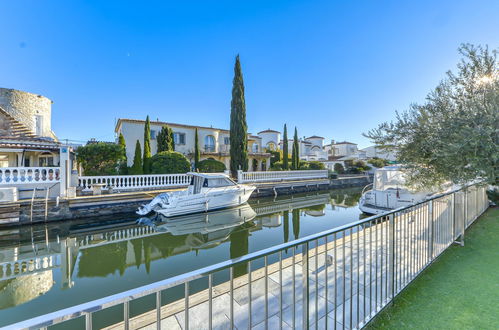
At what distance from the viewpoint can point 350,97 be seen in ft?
47.3

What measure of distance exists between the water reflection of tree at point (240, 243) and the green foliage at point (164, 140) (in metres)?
12.2

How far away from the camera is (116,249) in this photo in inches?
219

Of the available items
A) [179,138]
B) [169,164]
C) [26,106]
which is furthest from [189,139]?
[26,106]

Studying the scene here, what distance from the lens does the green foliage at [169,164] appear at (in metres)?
12.7

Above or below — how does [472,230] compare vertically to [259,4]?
below

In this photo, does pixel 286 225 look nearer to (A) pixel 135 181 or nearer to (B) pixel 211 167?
(A) pixel 135 181

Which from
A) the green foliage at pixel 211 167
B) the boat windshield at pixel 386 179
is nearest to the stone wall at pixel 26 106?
the green foliage at pixel 211 167

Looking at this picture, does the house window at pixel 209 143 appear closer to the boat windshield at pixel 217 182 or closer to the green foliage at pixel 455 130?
the boat windshield at pixel 217 182

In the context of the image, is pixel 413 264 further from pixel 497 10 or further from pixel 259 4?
pixel 259 4

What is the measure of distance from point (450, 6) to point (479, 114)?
5706 millimetres

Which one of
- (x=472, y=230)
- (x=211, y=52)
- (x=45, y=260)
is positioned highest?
Result: (x=211, y=52)

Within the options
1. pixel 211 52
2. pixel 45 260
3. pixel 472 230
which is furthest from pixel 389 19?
pixel 45 260

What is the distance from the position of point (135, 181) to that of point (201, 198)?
16.3ft

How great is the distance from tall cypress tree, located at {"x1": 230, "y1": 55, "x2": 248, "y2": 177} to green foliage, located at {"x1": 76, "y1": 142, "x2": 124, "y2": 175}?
767 centimetres
